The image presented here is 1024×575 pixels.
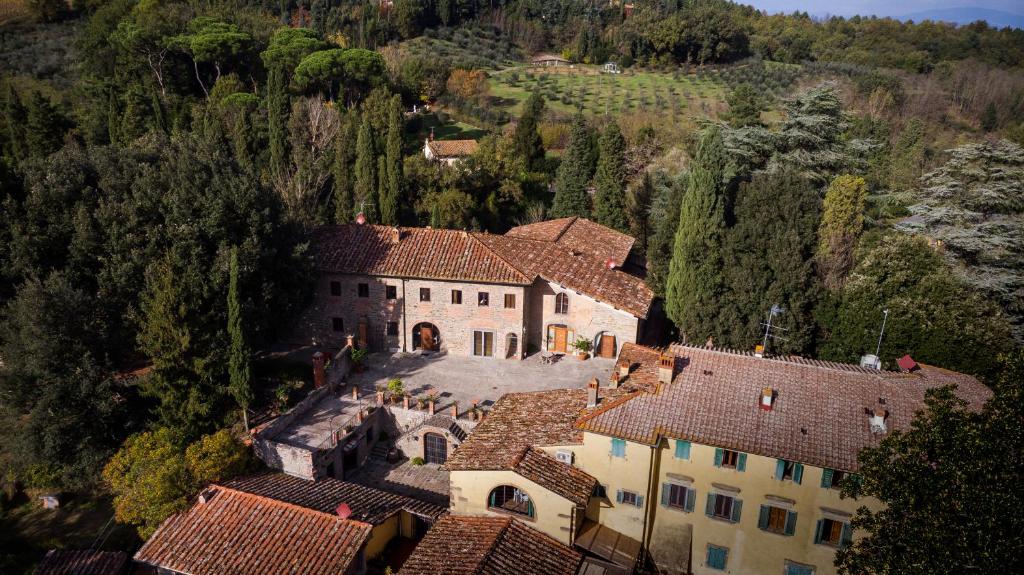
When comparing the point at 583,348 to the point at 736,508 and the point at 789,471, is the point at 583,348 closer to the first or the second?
the point at 736,508

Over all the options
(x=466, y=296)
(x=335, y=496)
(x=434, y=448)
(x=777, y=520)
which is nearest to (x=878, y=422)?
(x=777, y=520)

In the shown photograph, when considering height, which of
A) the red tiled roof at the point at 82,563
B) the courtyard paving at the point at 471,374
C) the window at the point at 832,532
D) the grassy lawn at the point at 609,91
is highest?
the grassy lawn at the point at 609,91

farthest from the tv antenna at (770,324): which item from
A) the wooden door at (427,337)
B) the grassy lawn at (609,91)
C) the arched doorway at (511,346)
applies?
the grassy lawn at (609,91)

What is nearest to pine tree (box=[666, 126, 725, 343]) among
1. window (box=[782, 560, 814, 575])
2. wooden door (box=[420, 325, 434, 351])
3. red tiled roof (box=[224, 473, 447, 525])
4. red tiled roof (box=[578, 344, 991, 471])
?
red tiled roof (box=[578, 344, 991, 471])

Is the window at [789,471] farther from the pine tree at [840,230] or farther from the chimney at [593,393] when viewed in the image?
the pine tree at [840,230]

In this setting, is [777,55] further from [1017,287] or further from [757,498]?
[757,498]

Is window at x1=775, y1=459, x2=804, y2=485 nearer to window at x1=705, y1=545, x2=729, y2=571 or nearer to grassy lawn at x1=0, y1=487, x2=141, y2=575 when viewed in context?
window at x1=705, y1=545, x2=729, y2=571

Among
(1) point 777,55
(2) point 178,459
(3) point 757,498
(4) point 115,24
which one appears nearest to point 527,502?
(3) point 757,498
